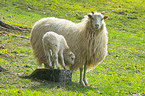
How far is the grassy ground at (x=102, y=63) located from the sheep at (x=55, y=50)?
0.77 meters

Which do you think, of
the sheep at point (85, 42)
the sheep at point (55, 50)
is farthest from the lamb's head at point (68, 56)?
the sheep at point (85, 42)

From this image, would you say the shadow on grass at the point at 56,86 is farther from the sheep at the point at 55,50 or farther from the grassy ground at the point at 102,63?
the sheep at the point at 55,50

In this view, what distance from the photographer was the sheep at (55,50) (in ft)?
26.6

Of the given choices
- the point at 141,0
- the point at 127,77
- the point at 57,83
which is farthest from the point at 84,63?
the point at 141,0

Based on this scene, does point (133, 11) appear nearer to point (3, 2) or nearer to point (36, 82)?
point (3, 2)

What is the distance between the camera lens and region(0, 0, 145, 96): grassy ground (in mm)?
7906

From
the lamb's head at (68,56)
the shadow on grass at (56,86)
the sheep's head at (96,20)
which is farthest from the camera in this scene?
the sheep's head at (96,20)

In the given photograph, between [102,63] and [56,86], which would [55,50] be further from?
[102,63]

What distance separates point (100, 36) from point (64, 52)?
1.54m

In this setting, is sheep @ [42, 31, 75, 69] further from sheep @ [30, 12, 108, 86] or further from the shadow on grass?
sheep @ [30, 12, 108, 86]

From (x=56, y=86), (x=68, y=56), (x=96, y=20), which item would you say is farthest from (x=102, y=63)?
(x=56, y=86)

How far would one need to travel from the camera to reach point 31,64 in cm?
1113

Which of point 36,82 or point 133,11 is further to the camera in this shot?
point 133,11

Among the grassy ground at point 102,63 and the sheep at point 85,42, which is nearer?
the grassy ground at point 102,63
